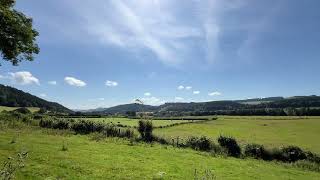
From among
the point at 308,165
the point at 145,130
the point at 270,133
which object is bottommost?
the point at 308,165

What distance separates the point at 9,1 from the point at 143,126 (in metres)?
36.2

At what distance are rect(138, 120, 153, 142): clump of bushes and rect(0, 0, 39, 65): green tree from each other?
29.2m

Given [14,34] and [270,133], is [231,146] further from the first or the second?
[270,133]

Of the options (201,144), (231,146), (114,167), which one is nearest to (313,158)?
(231,146)

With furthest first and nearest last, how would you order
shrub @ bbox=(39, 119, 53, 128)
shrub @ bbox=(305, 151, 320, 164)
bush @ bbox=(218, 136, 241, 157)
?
1. shrub @ bbox=(39, 119, 53, 128)
2. bush @ bbox=(218, 136, 241, 157)
3. shrub @ bbox=(305, 151, 320, 164)

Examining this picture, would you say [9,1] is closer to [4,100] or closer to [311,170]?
[311,170]

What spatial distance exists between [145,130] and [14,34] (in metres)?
34.2

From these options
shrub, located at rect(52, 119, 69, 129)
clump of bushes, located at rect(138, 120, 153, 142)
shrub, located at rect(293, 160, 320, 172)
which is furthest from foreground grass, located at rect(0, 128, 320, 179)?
shrub, located at rect(52, 119, 69, 129)

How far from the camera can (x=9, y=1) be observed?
4066 cm

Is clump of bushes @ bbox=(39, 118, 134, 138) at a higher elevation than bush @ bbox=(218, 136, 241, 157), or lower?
higher

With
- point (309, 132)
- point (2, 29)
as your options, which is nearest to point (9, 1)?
point (2, 29)

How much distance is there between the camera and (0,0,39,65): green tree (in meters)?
40.0

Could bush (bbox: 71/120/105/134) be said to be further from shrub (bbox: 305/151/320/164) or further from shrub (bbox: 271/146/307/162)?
shrub (bbox: 305/151/320/164)

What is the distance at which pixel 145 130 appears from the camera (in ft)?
229
